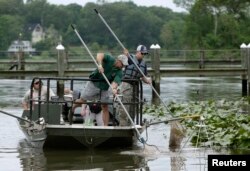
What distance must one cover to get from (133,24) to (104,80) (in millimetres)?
100083

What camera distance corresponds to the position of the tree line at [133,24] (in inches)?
2913

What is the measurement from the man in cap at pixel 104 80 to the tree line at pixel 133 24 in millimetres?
55646

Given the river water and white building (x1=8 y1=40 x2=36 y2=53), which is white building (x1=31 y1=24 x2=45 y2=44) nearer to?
white building (x1=8 y1=40 x2=36 y2=53)

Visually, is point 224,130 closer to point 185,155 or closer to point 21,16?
point 185,155

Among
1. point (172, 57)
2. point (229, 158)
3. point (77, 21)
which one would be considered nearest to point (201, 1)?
point (172, 57)

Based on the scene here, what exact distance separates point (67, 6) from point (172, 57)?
83586 mm

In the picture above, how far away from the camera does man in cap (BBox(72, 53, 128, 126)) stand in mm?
15070

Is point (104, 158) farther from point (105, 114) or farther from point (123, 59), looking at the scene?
point (123, 59)

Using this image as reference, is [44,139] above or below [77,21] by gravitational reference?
below

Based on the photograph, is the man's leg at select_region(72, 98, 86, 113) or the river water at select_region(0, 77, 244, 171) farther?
the man's leg at select_region(72, 98, 86, 113)

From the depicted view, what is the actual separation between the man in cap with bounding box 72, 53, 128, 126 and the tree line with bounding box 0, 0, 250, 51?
55.6 meters

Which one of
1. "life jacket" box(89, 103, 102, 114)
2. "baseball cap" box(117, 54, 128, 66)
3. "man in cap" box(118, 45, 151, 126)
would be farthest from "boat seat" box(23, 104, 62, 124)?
"baseball cap" box(117, 54, 128, 66)

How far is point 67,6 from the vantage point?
134500 millimetres

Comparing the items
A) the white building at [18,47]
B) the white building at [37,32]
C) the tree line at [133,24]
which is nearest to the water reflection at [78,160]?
the white building at [18,47]
